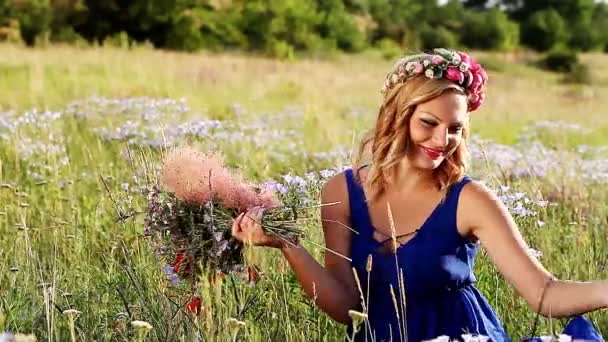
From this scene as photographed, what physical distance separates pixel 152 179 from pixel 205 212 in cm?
85

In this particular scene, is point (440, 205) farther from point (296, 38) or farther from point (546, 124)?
point (296, 38)

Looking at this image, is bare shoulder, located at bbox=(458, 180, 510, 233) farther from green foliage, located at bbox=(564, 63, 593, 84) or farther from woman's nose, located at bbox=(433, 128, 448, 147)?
green foliage, located at bbox=(564, 63, 593, 84)

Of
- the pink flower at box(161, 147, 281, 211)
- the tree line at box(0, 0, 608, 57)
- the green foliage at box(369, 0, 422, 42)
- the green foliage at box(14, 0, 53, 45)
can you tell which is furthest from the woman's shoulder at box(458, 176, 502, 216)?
the green foliage at box(369, 0, 422, 42)

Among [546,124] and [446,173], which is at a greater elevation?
[446,173]

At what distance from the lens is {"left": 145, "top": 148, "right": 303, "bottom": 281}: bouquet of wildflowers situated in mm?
2566

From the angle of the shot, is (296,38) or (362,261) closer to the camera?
(362,261)

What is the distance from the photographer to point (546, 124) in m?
11.0

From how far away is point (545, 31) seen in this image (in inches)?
2083

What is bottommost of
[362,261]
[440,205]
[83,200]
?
[83,200]

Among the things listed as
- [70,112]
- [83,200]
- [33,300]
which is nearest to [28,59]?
[70,112]

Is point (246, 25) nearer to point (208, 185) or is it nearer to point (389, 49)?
point (389, 49)

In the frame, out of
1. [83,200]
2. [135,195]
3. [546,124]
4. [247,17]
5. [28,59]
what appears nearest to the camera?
[135,195]

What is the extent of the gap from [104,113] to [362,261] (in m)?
5.39

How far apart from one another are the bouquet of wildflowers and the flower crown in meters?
0.64
